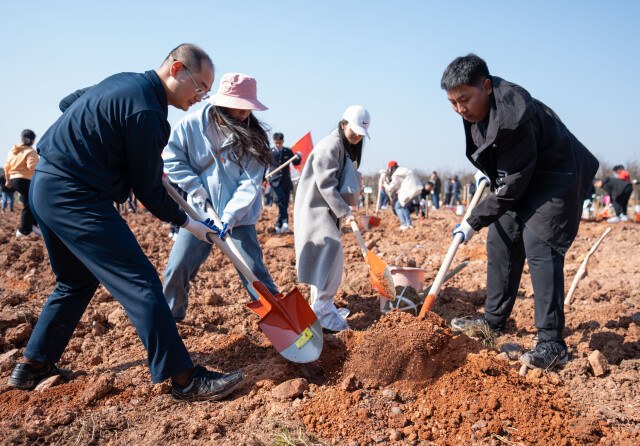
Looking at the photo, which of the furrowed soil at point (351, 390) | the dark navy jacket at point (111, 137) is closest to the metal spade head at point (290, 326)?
the furrowed soil at point (351, 390)

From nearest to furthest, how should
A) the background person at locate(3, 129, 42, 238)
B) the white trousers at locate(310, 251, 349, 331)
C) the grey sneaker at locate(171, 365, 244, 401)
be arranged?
the grey sneaker at locate(171, 365, 244, 401) → the white trousers at locate(310, 251, 349, 331) → the background person at locate(3, 129, 42, 238)

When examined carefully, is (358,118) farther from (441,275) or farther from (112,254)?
(112,254)

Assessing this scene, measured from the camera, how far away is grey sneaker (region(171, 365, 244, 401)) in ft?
7.98

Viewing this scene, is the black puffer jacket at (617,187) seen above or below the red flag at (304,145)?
below

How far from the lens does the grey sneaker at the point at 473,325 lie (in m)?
3.63

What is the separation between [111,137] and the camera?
7.33ft

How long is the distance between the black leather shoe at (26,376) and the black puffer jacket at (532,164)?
2762 millimetres

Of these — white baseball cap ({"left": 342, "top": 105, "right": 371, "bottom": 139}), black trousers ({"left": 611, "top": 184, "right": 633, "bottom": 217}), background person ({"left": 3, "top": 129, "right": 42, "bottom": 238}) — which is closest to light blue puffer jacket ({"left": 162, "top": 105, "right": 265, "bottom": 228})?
white baseball cap ({"left": 342, "top": 105, "right": 371, "bottom": 139})

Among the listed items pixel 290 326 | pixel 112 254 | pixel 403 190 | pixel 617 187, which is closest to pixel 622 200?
pixel 617 187

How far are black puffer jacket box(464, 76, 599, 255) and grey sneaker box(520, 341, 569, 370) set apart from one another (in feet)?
2.03

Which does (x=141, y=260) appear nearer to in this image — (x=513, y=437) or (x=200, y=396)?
(x=200, y=396)

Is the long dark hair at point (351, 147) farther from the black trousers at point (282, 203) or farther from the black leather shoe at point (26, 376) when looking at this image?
the black trousers at point (282, 203)

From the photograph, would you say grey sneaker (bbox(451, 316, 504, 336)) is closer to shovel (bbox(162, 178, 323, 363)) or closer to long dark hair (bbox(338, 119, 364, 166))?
shovel (bbox(162, 178, 323, 363))

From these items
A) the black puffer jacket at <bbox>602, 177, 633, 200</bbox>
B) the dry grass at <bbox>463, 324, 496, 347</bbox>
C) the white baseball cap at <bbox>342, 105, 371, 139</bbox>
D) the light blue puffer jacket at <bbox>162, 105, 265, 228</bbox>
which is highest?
A: the white baseball cap at <bbox>342, 105, 371, 139</bbox>
